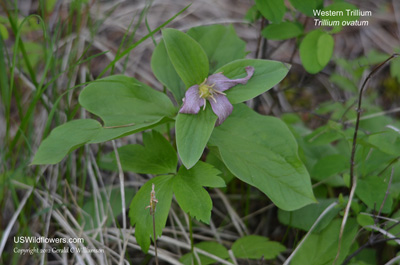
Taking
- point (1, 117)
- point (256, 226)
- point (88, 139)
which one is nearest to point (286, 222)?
point (256, 226)

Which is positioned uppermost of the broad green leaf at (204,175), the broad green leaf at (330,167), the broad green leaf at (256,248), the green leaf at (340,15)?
the green leaf at (340,15)

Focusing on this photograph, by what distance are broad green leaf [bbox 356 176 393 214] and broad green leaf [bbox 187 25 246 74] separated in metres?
0.69

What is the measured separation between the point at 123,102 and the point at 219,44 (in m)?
0.47

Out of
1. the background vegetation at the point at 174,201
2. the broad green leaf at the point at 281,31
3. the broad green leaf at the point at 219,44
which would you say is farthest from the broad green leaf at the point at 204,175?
the broad green leaf at the point at 281,31

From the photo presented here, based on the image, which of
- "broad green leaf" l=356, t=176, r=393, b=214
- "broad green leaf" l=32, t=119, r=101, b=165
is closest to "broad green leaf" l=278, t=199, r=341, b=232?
"broad green leaf" l=356, t=176, r=393, b=214

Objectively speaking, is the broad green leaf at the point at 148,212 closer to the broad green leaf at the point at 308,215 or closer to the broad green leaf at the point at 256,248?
the broad green leaf at the point at 256,248

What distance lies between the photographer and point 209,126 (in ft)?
4.20

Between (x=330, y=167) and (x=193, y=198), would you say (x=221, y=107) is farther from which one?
(x=330, y=167)

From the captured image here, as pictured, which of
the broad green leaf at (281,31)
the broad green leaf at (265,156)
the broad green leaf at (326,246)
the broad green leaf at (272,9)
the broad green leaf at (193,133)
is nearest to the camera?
the broad green leaf at (193,133)

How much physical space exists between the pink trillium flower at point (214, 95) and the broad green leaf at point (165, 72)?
0.17 metres

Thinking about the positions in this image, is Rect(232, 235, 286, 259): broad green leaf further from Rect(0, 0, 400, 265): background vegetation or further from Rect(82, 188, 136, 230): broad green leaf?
Rect(82, 188, 136, 230): broad green leaf

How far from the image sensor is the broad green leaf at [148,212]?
129cm

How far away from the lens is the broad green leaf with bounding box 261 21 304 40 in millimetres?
1698

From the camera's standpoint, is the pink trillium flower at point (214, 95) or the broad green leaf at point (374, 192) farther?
the broad green leaf at point (374, 192)
